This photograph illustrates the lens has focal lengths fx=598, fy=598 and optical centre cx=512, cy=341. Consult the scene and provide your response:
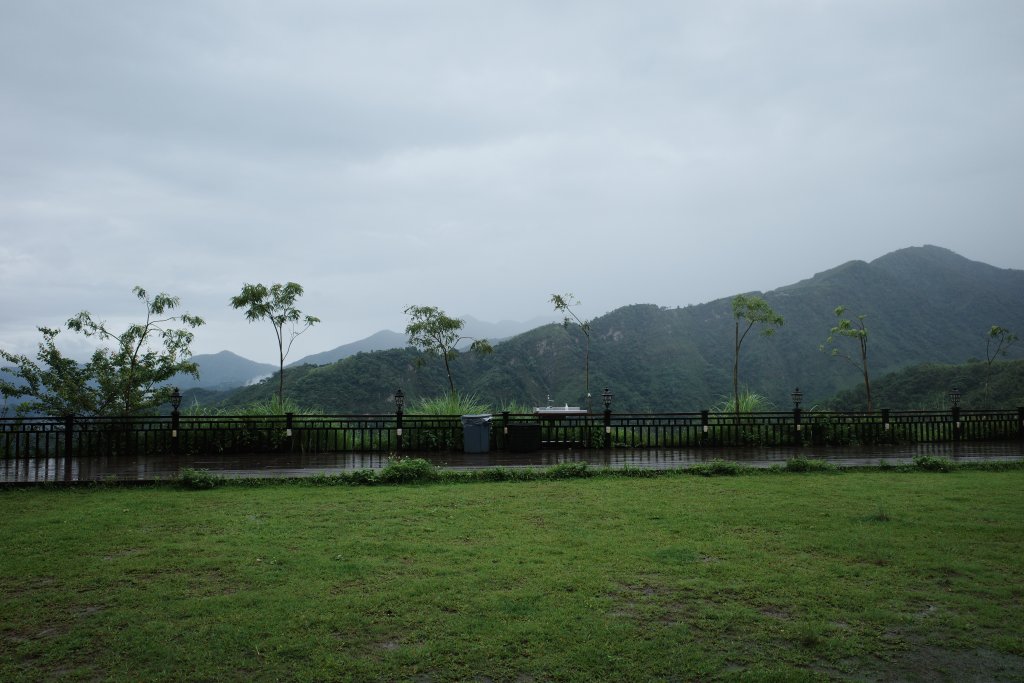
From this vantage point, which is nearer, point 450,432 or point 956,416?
point 450,432

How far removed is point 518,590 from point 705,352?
60549mm

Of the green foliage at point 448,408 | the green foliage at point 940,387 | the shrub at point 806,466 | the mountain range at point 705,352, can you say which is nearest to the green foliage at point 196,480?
the green foliage at point 448,408

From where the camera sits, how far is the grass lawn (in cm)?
365

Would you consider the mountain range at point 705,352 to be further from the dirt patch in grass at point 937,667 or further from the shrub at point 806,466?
the dirt patch in grass at point 937,667

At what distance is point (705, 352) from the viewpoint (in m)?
61.9

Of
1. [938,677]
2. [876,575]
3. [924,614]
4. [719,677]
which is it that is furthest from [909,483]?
[719,677]

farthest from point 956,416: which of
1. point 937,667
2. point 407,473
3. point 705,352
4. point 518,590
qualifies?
point 705,352

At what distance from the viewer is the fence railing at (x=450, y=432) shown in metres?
13.6

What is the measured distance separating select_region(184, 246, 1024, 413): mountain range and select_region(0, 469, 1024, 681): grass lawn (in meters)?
17.2

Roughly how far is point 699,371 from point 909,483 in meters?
49.0

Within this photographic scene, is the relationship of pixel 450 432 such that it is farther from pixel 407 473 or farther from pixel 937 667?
pixel 937 667

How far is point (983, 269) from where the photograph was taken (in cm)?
9381

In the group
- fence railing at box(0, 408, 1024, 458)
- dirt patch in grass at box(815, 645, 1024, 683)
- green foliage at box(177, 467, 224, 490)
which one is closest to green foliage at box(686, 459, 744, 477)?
fence railing at box(0, 408, 1024, 458)

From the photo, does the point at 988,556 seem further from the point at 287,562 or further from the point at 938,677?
the point at 287,562
